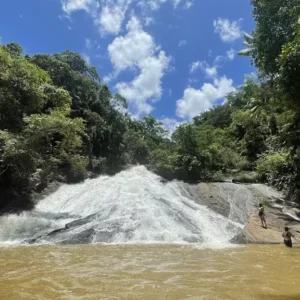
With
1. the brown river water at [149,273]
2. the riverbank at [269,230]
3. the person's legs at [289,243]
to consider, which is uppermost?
the riverbank at [269,230]

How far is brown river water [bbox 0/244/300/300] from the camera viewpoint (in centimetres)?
583

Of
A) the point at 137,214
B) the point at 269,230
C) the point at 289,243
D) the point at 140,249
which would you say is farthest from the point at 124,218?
the point at 289,243

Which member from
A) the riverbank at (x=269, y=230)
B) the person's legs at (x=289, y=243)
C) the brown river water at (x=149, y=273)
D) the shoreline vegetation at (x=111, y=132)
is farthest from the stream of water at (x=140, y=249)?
the shoreline vegetation at (x=111, y=132)

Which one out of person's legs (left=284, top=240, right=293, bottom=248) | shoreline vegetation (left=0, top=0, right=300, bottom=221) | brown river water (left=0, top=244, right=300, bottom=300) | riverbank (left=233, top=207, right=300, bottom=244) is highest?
shoreline vegetation (left=0, top=0, right=300, bottom=221)

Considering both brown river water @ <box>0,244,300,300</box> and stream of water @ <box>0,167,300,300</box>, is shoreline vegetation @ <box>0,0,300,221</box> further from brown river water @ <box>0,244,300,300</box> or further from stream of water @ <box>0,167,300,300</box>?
brown river water @ <box>0,244,300,300</box>

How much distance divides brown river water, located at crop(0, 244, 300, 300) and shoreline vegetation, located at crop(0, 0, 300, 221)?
4940 millimetres

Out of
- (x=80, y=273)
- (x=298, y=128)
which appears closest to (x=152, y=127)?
(x=298, y=128)

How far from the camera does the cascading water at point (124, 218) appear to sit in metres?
14.2

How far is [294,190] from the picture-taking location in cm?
2072

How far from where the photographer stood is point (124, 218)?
15781mm

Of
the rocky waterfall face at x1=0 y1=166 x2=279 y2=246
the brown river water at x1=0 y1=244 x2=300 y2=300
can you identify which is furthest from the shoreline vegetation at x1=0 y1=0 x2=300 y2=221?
the brown river water at x1=0 y1=244 x2=300 y2=300

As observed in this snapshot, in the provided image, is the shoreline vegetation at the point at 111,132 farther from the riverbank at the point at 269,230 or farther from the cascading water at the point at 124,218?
the riverbank at the point at 269,230

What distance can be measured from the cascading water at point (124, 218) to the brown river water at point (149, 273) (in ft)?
7.74

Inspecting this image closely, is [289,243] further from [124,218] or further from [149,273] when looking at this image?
[124,218]
